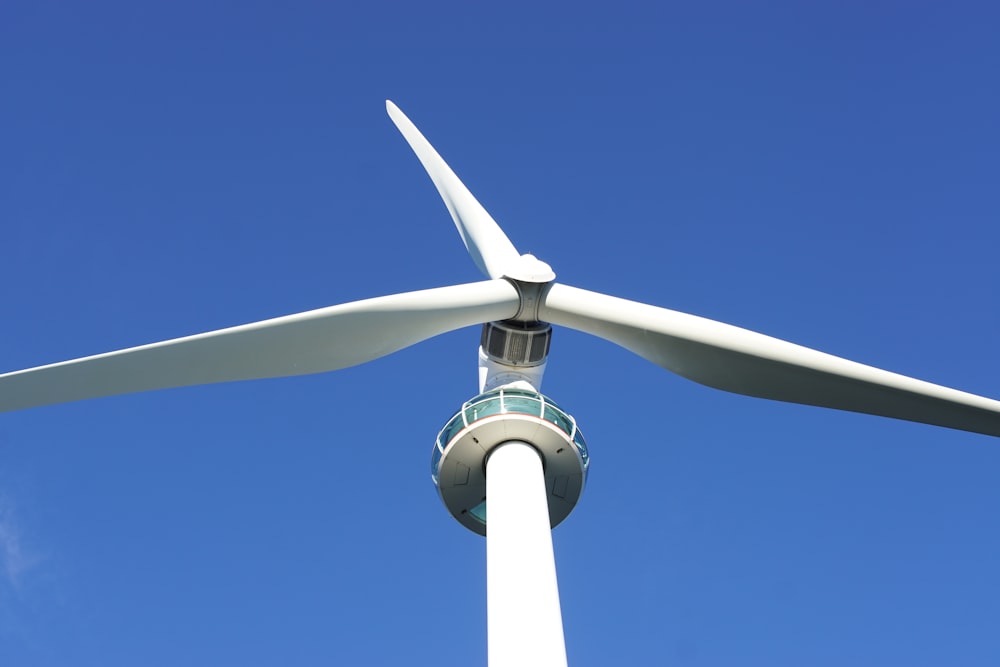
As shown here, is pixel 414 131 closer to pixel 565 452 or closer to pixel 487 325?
pixel 487 325

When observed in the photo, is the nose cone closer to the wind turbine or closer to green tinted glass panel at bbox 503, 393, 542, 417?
the wind turbine

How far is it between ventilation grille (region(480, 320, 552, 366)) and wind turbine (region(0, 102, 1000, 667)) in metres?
0.04

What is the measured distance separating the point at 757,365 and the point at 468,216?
369 inches

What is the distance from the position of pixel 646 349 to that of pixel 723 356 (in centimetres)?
180

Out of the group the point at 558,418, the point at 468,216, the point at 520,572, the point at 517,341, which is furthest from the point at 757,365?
the point at 468,216

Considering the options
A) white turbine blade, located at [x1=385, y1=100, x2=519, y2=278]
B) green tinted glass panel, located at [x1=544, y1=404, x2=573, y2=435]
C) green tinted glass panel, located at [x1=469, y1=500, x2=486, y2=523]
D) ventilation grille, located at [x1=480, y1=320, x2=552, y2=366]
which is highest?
white turbine blade, located at [x1=385, y1=100, x2=519, y2=278]

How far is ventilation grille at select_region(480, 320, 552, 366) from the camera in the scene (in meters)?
22.4

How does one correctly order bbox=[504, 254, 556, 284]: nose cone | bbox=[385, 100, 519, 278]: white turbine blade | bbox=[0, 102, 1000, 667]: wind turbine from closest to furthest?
bbox=[0, 102, 1000, 667]: wind turbine < bbox=[504, 254, 556, 284]: nose cone < bbox=[385, 100, 519, 278]: white turbine blade

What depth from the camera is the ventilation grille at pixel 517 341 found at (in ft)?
73.5

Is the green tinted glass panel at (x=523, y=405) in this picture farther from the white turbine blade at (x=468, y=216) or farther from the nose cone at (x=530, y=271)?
the white turbine blade at (x=468, y=216)

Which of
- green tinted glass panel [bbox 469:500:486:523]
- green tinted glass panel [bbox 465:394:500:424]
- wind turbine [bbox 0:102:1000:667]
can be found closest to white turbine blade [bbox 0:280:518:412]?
wind turbine [bbox 0:102:1000:667]

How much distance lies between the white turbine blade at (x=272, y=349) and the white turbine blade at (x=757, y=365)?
217 centimetres

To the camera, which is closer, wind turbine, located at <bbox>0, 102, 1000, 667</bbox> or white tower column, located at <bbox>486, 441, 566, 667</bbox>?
white tower column, located at <bbox>486, 441, 566, 667</bbox>

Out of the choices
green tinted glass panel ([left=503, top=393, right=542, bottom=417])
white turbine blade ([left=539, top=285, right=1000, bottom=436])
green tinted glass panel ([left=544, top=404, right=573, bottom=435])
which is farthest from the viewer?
green tinted glass panel ([left=544, top=404, right=573, bottom=435])
